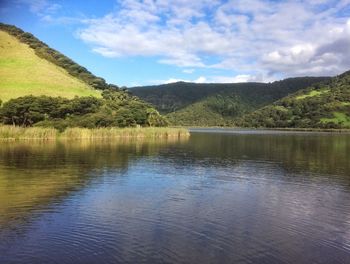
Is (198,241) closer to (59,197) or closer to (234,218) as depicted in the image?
(234,218)

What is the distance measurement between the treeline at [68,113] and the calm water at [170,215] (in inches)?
1688

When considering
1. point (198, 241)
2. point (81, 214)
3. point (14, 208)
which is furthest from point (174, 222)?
point (14, 208)

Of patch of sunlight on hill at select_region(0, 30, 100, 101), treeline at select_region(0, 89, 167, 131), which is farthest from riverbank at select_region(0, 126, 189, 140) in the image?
patch of sunlight on hill at select_region(0, 30, 100, 101)

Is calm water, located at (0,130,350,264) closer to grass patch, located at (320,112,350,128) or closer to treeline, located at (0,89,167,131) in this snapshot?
treeline, located at (0,89,167,131)

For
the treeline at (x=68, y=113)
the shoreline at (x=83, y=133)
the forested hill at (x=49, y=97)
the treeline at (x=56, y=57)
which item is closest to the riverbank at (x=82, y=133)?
the shoreline at (x=83, y=133)

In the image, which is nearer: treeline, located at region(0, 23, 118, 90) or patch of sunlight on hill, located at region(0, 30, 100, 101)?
patch of sunlight on hill, located at region(0, 30, 100, 101)

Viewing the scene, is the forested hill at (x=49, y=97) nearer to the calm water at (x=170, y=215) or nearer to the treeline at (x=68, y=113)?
the treeline at (x=68, y=113)

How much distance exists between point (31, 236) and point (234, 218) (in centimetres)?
807

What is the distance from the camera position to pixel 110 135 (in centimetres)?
7788

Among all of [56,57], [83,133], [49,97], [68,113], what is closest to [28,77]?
[49,97]

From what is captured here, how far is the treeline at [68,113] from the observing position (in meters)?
75.4

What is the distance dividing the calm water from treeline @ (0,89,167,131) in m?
42.9

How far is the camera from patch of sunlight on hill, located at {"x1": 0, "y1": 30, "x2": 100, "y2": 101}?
9081cm

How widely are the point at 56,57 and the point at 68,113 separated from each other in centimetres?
5846
